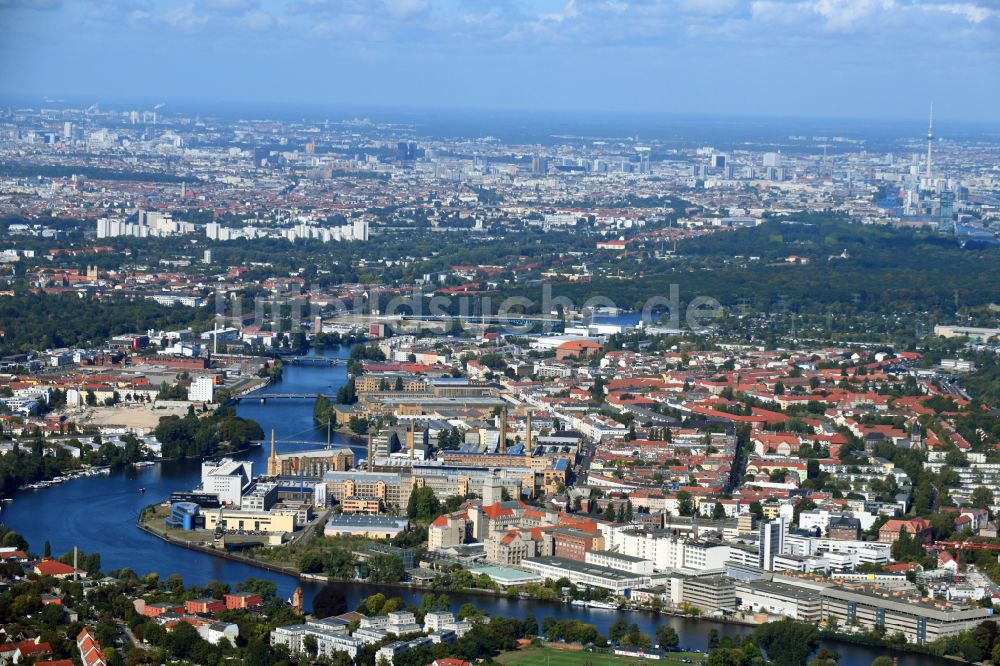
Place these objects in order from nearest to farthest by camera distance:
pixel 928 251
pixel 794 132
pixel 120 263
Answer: pixel 120 263
pixel 928 251
pixel 794 132

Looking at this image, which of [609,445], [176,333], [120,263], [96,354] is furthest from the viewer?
[120,263]

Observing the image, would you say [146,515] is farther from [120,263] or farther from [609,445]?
[120,263]

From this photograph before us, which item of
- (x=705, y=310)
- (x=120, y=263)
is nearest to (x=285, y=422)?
(x=705, y=310)

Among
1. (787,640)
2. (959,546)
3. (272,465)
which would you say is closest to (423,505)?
(272,465)

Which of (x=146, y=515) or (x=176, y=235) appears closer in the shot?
(x=146, y=515)

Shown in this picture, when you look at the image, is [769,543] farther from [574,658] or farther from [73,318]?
[73,318]

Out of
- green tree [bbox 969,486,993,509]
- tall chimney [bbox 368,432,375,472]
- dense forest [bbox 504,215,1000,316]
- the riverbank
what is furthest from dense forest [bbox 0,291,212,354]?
green tree [bbox 969,486,993,509]
